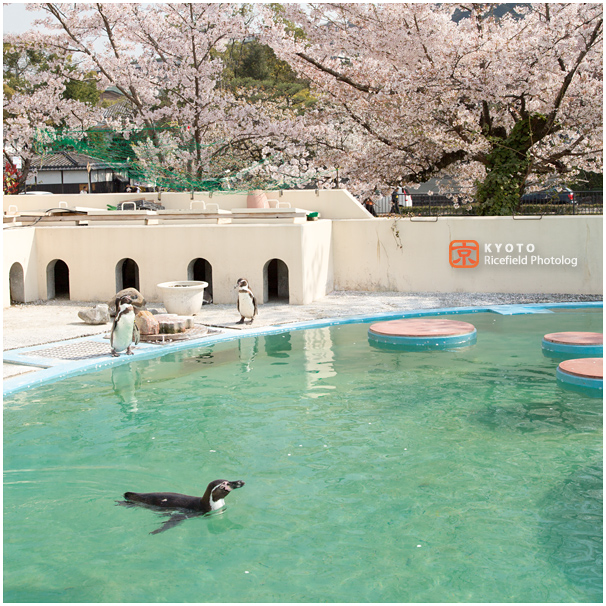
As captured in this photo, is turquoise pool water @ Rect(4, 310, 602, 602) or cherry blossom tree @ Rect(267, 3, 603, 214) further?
cherry blossom tree @ Rect(267, 3, 603, 214)

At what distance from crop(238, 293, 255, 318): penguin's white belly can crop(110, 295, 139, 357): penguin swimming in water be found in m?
2.41

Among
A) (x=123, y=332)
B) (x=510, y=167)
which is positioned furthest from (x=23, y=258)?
(x=510, y=167)

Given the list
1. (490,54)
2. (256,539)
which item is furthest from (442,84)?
(256,539)

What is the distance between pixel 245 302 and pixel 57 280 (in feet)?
23.7

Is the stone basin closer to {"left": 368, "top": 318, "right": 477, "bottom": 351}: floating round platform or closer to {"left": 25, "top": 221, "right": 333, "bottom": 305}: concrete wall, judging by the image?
{"left": 25, "top": 221, "right": 333, "bottom": 305}: concrete wall

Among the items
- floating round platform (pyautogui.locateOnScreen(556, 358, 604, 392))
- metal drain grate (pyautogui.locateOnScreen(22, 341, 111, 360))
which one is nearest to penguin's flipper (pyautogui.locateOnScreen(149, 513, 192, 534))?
metal drain grate (pyautogui.locateOnScreen(22, 341, 111, 360))

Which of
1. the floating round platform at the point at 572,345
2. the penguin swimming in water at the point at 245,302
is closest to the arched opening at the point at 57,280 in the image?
the penguin swimming in water at the point at 245,302

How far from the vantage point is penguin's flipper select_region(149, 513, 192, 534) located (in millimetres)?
5648

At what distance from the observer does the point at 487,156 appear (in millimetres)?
19609

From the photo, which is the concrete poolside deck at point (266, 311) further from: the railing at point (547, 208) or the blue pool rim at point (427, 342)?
the railing at point (547, 208)

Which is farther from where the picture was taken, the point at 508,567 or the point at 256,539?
the point at 256,539

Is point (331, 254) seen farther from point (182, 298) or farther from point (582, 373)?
point (582, 373)

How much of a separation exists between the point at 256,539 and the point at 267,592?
28.5 inches

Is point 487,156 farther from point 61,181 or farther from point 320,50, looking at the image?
point 61,181
